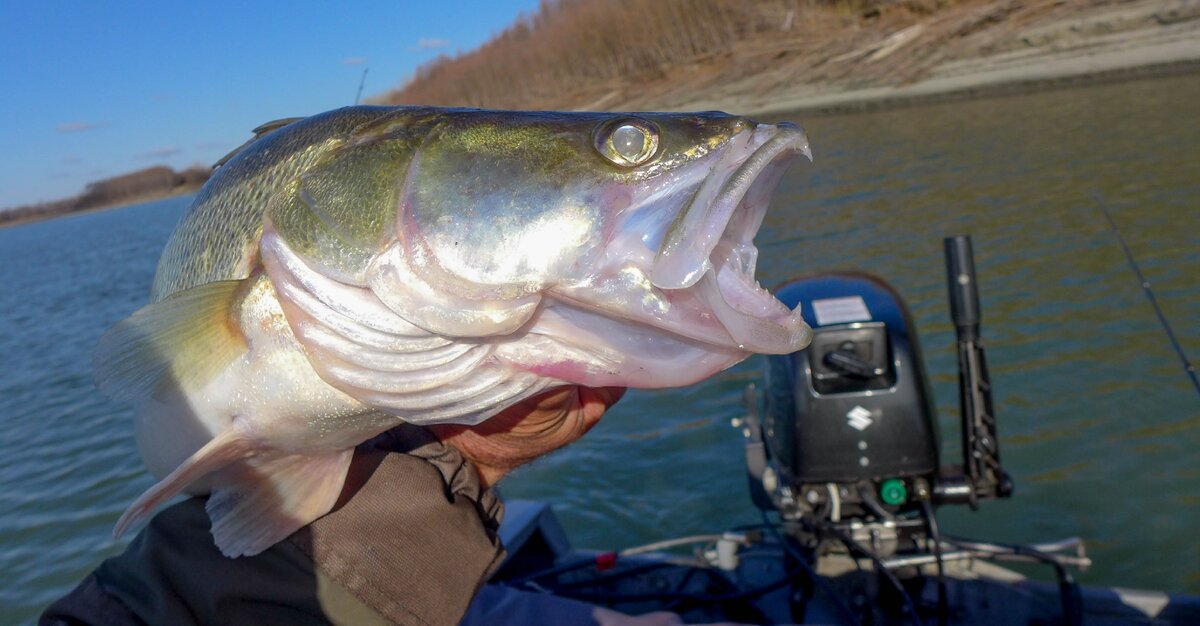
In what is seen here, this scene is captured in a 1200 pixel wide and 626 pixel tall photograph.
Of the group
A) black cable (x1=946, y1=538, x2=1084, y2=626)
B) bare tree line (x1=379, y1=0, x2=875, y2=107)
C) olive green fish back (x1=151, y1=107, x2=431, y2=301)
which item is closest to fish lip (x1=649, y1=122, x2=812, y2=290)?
olive green fish back (x1=151, y1=107, x2=431, y2=301)

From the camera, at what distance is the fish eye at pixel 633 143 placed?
1440mm

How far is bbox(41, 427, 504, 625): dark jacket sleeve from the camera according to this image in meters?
1.57

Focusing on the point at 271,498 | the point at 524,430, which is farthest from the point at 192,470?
the point at 524,430

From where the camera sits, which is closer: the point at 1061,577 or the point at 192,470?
the point at 192,470

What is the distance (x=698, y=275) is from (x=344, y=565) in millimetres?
1027

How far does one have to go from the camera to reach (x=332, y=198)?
1.56 metres

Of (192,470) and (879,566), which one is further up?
(192,470)

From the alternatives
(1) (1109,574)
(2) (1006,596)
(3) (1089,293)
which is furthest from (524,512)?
(3) (1089,293)

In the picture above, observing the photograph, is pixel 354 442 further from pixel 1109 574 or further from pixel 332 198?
pixel 1109 574

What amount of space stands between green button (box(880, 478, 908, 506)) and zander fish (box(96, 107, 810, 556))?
6.03ft

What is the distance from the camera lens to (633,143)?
1439 millimetres

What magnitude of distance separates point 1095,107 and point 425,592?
19.8 m

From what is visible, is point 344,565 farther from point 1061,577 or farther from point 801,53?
point 801,53

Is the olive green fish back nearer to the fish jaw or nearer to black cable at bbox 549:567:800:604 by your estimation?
the fish jaw
